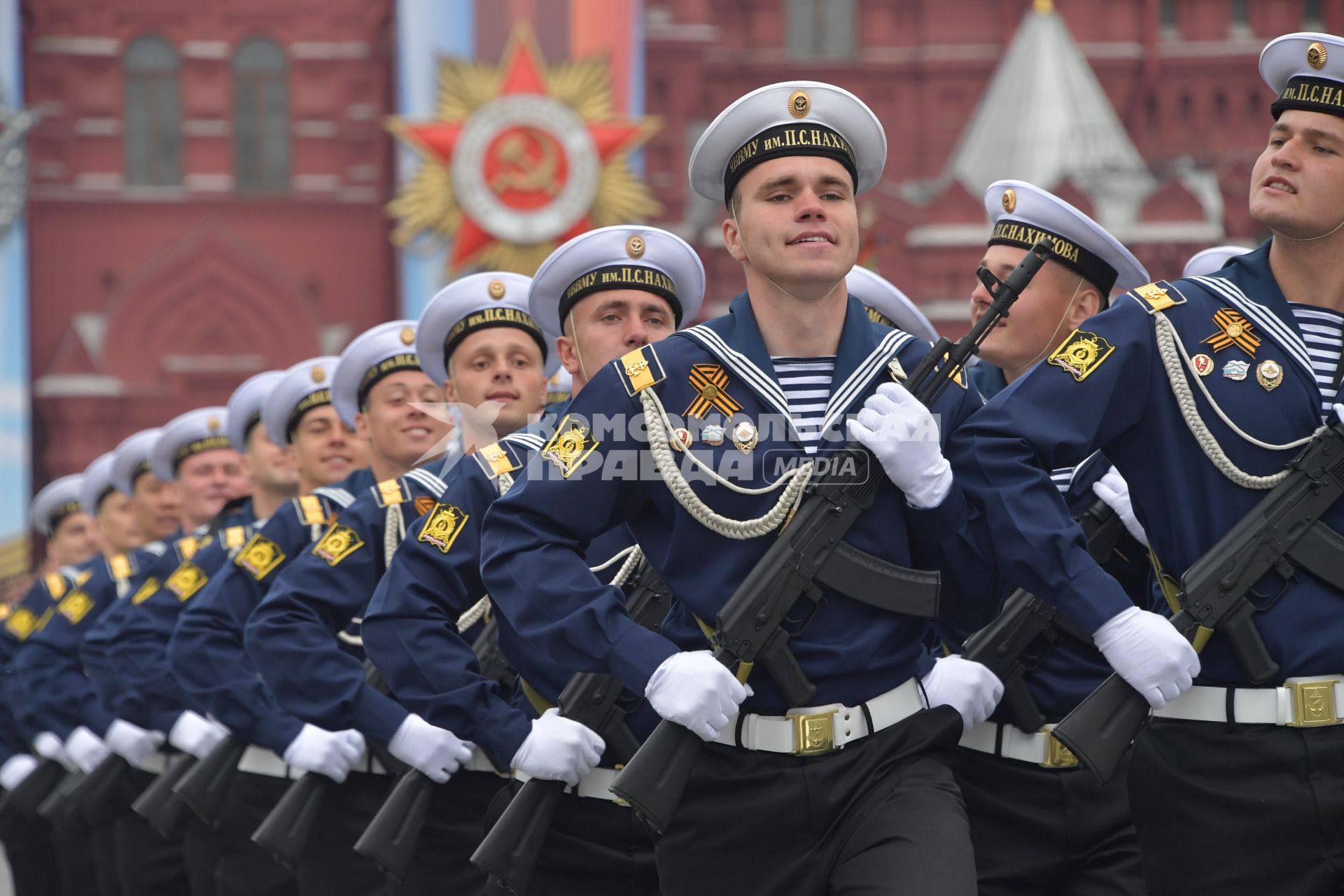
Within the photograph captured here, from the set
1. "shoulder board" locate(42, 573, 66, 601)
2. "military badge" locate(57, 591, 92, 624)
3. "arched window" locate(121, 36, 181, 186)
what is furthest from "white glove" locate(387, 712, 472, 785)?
"arched window" locate(121, 36, 181, 186)

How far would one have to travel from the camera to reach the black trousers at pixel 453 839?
5.03 metres

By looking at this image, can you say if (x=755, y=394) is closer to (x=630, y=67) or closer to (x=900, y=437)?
(x=900, y=437)

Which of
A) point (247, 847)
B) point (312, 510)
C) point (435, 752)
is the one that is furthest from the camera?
point (247, 847)

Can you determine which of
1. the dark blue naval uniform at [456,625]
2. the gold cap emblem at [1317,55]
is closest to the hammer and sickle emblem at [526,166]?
the dark blue naval uniform at [456,625]

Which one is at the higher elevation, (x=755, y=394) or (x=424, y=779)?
(x=755, y=394)

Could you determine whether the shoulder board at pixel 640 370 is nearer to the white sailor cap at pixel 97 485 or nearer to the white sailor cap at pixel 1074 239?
the white sailor cap at pixel 1074 239

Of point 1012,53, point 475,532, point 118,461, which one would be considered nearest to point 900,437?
point 475,532

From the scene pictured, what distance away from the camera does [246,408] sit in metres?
8.48

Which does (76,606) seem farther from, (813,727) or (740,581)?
(813,727)

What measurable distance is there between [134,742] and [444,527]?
4056mm

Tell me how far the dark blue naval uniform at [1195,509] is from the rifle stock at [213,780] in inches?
142

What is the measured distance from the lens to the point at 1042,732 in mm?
4387

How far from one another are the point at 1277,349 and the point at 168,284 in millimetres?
18926

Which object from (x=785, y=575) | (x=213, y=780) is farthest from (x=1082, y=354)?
(x=213, y=780)
